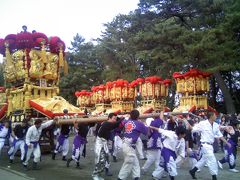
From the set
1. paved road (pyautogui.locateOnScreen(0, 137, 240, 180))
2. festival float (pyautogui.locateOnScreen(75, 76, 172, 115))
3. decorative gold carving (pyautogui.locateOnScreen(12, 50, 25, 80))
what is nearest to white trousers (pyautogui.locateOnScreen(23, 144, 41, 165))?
paved road (pyautogui.locateOnScreen(0, 137, 240, 180))

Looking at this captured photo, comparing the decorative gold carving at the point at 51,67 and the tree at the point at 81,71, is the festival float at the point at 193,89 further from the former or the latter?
the tree at the point at 81,71

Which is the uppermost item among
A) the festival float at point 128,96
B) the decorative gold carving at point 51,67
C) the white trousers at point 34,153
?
the decorative gold carving at point 51,67

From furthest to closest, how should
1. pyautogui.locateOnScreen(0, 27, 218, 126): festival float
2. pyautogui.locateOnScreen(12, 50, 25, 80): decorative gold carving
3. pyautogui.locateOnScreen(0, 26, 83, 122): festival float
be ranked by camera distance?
pyautogui.locateOnScreen(12, 50, 25, 80): decorative gold carving → pyautogui.locateOnScreen(0, 26, 83, 122): festival float → pyautogui.locateOnScreen(0, 27, 218, 126): festival float

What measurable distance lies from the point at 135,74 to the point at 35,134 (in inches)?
898

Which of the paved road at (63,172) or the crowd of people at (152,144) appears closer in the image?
the crowd of people at (152,144)

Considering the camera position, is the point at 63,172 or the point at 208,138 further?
the point at 63,172

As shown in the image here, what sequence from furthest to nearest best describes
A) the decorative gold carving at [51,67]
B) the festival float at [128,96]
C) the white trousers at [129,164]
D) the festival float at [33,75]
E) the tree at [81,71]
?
1. the tree at [81,71]
2. the festival float at [128,96]
3. the decorative gold carving at [51,67]
4. the festival float at [33,75]
5. the white trousers at [129,164]

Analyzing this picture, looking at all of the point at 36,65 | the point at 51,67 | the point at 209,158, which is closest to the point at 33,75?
the point at 36,65

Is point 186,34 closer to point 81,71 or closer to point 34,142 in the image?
point 34,142

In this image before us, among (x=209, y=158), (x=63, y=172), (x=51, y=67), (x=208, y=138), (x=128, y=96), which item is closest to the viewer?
(x=209, y=158)

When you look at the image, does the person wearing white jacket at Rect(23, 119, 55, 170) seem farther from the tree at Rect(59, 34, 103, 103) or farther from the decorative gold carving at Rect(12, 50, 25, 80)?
the tree at Rect(59, 34, 103, 103)

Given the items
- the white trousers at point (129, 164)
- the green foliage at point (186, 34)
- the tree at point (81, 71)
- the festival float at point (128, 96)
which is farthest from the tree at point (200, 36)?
the tree at point (81, 71)

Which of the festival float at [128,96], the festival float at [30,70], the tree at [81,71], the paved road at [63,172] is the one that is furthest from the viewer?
the tree at [81,71]

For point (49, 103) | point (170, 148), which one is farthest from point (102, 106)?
point (170, 148)
